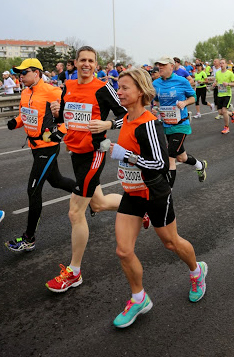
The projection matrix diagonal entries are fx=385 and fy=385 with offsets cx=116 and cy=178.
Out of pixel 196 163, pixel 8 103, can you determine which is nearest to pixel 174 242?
pixel 196 163

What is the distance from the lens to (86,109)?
3680 mm

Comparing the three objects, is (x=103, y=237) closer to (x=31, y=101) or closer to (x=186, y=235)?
(x=186, y=235)

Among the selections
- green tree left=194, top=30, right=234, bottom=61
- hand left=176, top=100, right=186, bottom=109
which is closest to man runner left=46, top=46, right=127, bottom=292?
hand left=176, top=100, right=186, bottom=109

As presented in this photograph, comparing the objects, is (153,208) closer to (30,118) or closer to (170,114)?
(30,118)

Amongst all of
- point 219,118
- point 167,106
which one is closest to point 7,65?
point 219,118

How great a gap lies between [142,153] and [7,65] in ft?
370

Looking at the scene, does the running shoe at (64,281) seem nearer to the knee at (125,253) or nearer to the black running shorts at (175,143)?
the knee at (125,253)

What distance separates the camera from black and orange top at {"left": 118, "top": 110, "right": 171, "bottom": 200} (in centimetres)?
285

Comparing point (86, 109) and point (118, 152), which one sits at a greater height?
point (86, 109)

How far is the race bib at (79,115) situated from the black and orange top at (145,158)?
72 cm

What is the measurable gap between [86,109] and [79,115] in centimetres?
9

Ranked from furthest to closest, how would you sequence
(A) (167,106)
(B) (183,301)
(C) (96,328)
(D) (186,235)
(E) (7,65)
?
1. (E) (7,65)
2. (A) (167,106)
3. (D) (186,235)
4. (B) (183,301)
5. (C) (96,328)

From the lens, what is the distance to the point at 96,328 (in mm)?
3107

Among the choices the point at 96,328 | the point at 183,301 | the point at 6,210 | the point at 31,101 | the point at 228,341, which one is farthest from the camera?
the point at 6,210
